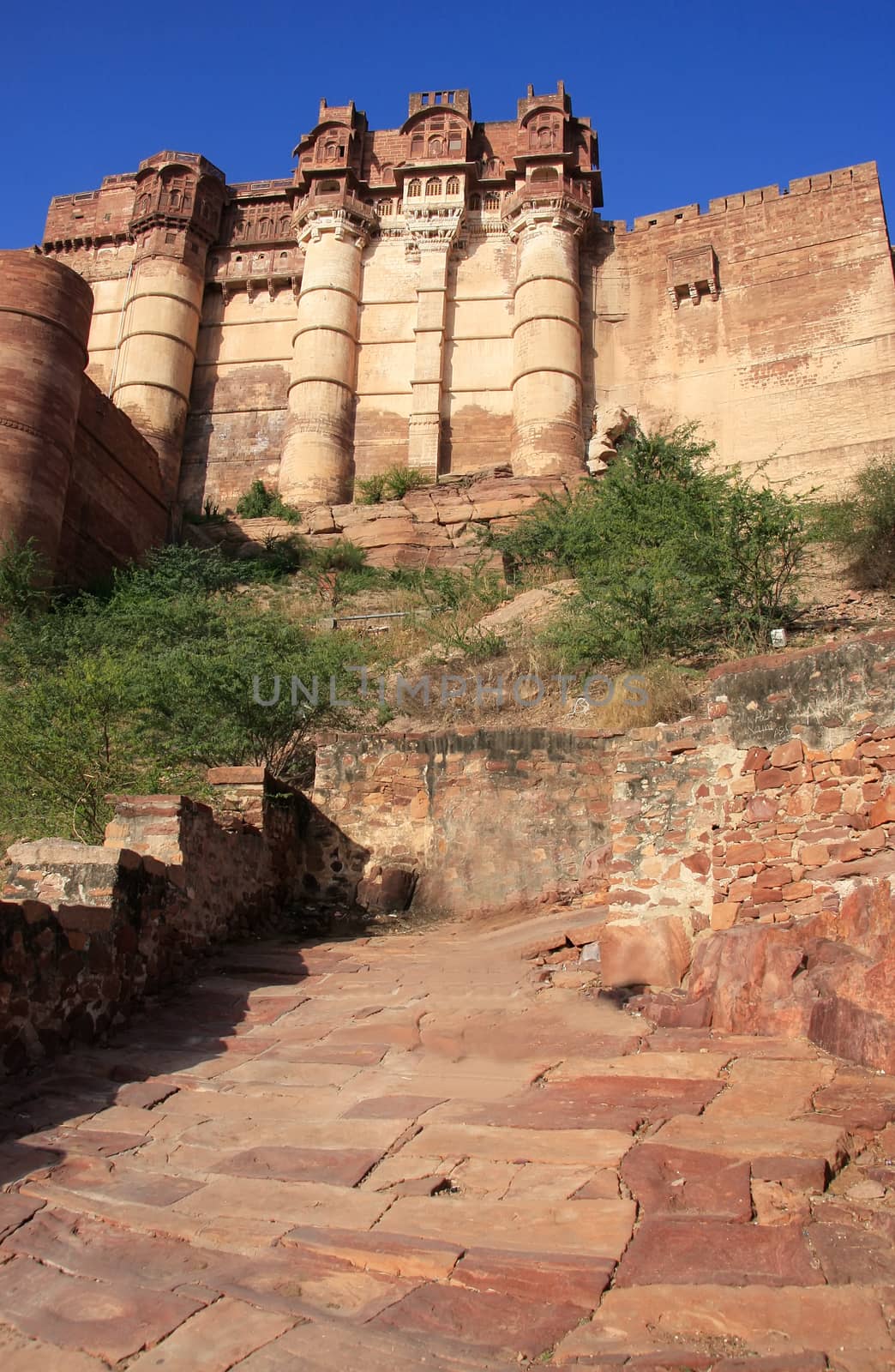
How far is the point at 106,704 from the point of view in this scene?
30.1ft

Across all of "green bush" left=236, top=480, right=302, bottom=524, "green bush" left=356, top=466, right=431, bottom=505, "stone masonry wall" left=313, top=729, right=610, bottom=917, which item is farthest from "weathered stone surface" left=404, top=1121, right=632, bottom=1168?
"green bush" left=356, top=466, right=431, bottom=505

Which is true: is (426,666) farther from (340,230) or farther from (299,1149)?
(340,230)

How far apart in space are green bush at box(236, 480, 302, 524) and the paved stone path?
17.1 meters

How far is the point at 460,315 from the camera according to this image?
2406 cm

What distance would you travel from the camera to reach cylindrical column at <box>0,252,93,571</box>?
16.4 m

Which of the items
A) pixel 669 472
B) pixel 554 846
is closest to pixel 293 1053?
pixel 554 846

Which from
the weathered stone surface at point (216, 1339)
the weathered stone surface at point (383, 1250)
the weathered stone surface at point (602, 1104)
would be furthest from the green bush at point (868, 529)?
the weathered stone surface at point (216, 1339)

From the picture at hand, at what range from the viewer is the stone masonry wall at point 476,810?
7.98 m

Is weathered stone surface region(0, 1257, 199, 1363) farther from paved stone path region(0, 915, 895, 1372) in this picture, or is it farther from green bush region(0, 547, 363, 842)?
green bush region(0, 547, 363, 842)

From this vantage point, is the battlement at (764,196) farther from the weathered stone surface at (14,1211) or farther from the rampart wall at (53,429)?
the weathered stone surface at (14,1211)

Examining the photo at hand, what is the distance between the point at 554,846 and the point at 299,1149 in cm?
454

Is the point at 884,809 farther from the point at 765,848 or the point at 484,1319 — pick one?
the point at 484,1319

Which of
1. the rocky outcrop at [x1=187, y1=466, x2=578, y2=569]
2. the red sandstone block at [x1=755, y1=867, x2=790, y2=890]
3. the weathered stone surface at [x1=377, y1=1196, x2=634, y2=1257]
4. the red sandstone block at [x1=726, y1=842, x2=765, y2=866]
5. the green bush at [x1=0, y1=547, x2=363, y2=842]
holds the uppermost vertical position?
the rocky outcrop at [x1=187, y1=466, x2=578, y2=569]

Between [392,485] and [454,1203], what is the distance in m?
19.4
